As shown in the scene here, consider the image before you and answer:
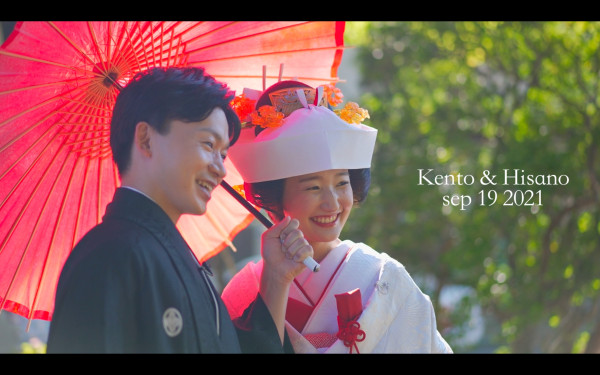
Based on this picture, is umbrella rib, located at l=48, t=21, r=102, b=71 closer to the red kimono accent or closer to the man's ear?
the man's ear

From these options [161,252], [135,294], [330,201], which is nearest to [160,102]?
[161,252]

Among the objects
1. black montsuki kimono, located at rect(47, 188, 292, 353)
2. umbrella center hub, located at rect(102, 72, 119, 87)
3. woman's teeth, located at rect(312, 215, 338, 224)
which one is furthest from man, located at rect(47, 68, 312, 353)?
woman's teeth, located at rect(312, 215, 338, 224)

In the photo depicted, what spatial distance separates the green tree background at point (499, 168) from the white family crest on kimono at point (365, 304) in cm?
349

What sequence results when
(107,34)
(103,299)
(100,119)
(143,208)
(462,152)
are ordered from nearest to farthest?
(103,299) → (143,208) → (107,34) → (100,119) → (462,152)

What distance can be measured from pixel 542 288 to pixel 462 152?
50.3 inches

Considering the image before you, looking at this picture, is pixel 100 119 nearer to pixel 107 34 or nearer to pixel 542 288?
pixel 107 34

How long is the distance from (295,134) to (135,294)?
76cm

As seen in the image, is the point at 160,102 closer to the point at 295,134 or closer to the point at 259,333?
the point at 295,134

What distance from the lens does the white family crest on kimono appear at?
2.34 meters

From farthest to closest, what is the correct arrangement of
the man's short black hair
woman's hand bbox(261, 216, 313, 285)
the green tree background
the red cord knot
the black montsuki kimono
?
the green tree background → the red cord knot → woman's hand bbox(261, 216, 313, 285) → the man's short black hair → the black montsuki kimono

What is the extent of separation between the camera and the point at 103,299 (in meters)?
1.76

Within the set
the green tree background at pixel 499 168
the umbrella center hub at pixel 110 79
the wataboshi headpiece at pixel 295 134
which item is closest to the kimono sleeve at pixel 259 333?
the wataboshi headpiece at pixel 295 134

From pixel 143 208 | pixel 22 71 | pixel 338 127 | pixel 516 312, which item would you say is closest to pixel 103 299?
pixel 143 208

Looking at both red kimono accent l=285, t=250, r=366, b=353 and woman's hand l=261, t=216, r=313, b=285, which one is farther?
red kimono accent l=285, t=250, r=366, b=353
